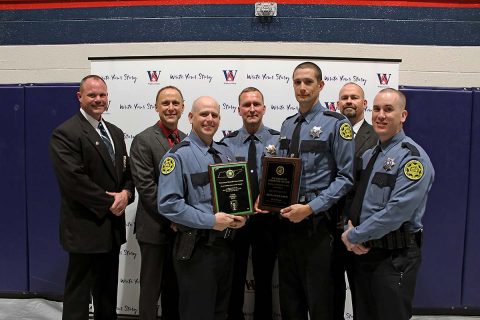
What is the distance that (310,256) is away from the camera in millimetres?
2717

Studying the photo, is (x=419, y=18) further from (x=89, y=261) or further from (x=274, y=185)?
(x=89, y=261)

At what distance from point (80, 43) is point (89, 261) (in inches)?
Answer: 108

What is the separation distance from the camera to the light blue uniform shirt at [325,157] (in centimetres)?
268

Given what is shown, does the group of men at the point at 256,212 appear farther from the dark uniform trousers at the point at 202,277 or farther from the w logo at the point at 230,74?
the w logo at the point at 230,74

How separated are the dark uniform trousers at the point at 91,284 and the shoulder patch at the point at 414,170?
2.29 m

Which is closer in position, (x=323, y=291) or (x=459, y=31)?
(x=323, y=291)

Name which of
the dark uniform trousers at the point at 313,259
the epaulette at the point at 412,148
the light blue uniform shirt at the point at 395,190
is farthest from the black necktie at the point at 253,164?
the epaulette at the point at 412,148

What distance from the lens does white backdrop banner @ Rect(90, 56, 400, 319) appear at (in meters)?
3.93

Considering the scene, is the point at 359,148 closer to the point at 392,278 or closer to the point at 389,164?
the point at 389,164

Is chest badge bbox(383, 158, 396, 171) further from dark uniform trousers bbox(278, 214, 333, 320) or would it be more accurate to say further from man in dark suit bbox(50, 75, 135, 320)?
man in dark suit bbox(50, 75, 135, 320)

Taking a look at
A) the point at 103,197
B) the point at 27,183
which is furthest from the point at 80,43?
the point at 103,197

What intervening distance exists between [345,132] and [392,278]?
3.18 feet

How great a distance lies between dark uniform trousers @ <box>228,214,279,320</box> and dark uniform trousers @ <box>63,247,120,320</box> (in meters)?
1.01

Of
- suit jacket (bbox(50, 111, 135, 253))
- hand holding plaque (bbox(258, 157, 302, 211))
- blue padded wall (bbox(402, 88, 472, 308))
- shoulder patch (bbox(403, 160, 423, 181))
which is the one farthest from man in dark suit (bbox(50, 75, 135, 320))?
blue padded wall (bbox(402, 88, 472, 308))
